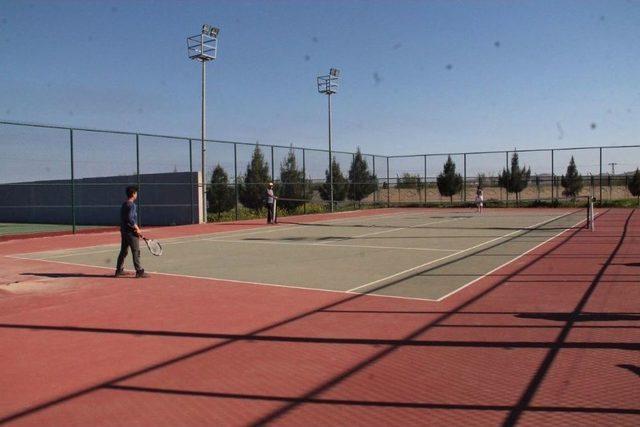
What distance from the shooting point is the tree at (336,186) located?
38188mm

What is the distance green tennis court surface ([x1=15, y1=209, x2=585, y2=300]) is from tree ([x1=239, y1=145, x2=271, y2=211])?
460 inches

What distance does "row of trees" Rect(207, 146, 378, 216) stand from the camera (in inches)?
1233

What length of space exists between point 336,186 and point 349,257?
25529 mm

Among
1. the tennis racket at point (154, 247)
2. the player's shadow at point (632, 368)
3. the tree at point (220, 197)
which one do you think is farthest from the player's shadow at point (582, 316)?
the tree at point (220, 197)

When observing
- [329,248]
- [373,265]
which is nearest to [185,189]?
[329,248]

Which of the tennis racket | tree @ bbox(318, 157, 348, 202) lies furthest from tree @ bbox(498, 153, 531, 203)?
the tennis racket

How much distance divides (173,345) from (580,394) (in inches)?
156

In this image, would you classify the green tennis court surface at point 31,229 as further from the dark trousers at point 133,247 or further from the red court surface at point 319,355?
the red court surface at point 319,355

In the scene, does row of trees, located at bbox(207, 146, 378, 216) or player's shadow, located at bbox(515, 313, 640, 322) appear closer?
player's shadow, located at bbox(515, 313, 640, 322)

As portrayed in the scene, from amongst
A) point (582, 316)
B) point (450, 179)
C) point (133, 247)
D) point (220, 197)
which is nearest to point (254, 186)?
point (220, 197)

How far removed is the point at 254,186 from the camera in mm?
33125

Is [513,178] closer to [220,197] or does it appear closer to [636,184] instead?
[636,184]

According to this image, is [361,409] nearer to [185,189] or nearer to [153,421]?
[153,421]

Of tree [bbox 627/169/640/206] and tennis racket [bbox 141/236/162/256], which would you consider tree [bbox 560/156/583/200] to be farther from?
tennis racket [bbox 141/236/162/256]
